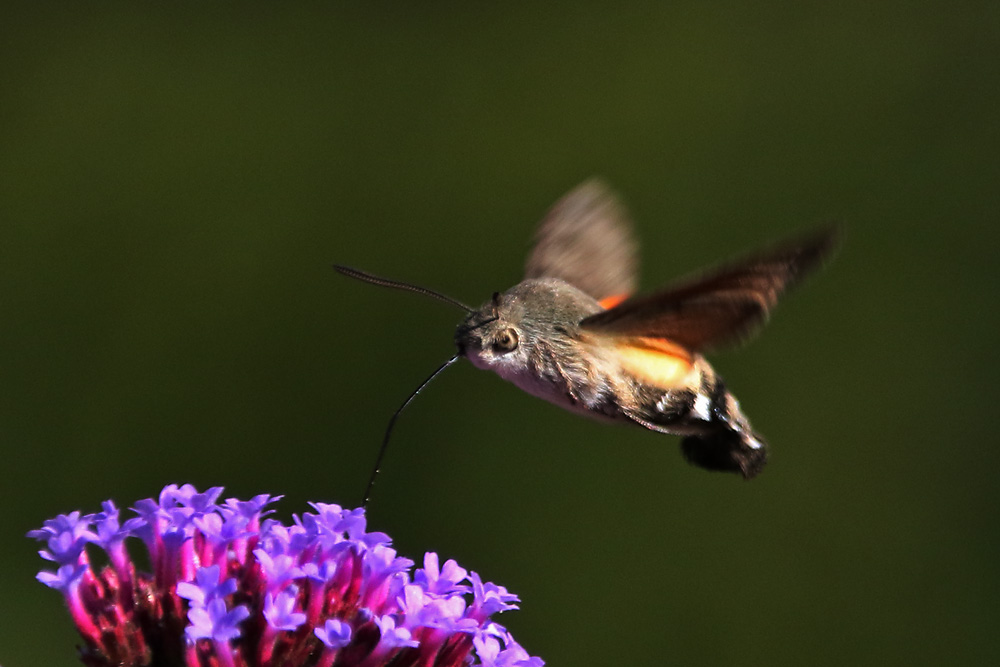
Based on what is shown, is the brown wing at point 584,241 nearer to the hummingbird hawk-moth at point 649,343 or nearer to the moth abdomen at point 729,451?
the hummingbird hawk-moth at point 649,343

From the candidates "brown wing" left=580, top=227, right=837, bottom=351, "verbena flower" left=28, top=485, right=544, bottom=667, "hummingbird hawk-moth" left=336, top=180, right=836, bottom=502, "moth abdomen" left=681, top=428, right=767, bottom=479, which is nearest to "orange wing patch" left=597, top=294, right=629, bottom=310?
"hummingbird hawk-moth" left=336, top=180, right=836, bottom=502

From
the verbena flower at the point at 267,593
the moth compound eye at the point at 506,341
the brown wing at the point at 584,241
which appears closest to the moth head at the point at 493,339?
the moth compound eye at the point at 506,341

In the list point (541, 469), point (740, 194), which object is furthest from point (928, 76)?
point (541, 469)

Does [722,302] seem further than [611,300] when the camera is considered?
No

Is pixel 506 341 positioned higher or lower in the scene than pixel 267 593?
higher

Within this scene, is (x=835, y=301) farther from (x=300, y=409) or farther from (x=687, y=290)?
(x=687, y=290)

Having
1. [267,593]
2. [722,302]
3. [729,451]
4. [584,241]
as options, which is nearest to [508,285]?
[584,241]

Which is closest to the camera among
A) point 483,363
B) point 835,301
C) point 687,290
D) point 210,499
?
point 210,499

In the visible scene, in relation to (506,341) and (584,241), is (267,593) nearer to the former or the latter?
(506,341)
